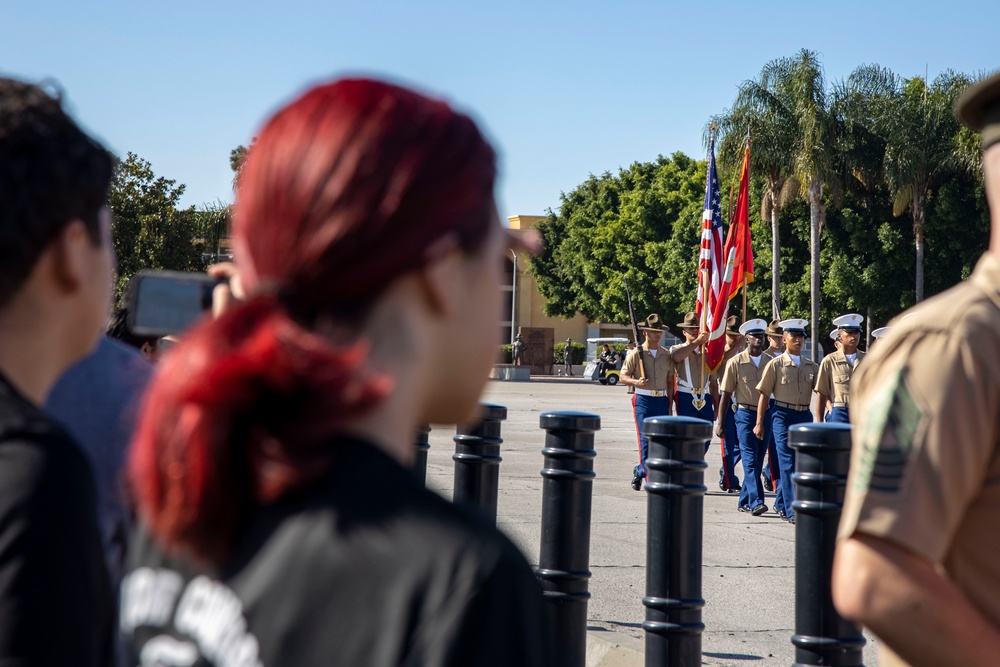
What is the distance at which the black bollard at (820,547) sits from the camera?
3689 mm

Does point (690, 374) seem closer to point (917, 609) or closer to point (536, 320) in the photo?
point (917, 609)

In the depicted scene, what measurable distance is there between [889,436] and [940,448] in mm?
73

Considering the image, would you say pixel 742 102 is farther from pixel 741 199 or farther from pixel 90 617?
pixel 90 617

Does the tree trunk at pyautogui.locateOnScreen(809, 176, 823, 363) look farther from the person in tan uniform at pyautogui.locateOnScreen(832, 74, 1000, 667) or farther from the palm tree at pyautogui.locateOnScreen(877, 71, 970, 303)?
the person in tan uniform at pyautogui.locateOnScreen(832, 74, 1000, 667)

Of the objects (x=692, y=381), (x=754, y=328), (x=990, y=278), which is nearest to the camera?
(x=990, y=278)

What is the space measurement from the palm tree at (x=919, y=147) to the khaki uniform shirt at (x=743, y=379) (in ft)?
114

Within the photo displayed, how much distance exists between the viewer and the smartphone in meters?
2.10

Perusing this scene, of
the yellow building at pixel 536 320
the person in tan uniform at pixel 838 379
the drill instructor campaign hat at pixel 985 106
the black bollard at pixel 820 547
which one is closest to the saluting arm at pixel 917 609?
the drill instructor campaign hat at pixel 985 106

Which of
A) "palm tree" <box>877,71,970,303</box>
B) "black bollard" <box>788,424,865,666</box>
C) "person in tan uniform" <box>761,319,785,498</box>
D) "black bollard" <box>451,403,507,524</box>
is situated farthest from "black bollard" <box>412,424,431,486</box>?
"palm tree" <box>877,71,970,303</box>

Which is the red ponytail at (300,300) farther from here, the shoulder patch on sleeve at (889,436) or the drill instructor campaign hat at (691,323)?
the drill instructor campaign hat at (691,323)

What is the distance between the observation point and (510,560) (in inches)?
43.4

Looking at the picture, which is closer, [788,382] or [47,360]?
[47,360]

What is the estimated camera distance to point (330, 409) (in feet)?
3.87

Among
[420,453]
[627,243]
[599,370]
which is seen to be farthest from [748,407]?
[627,243]
